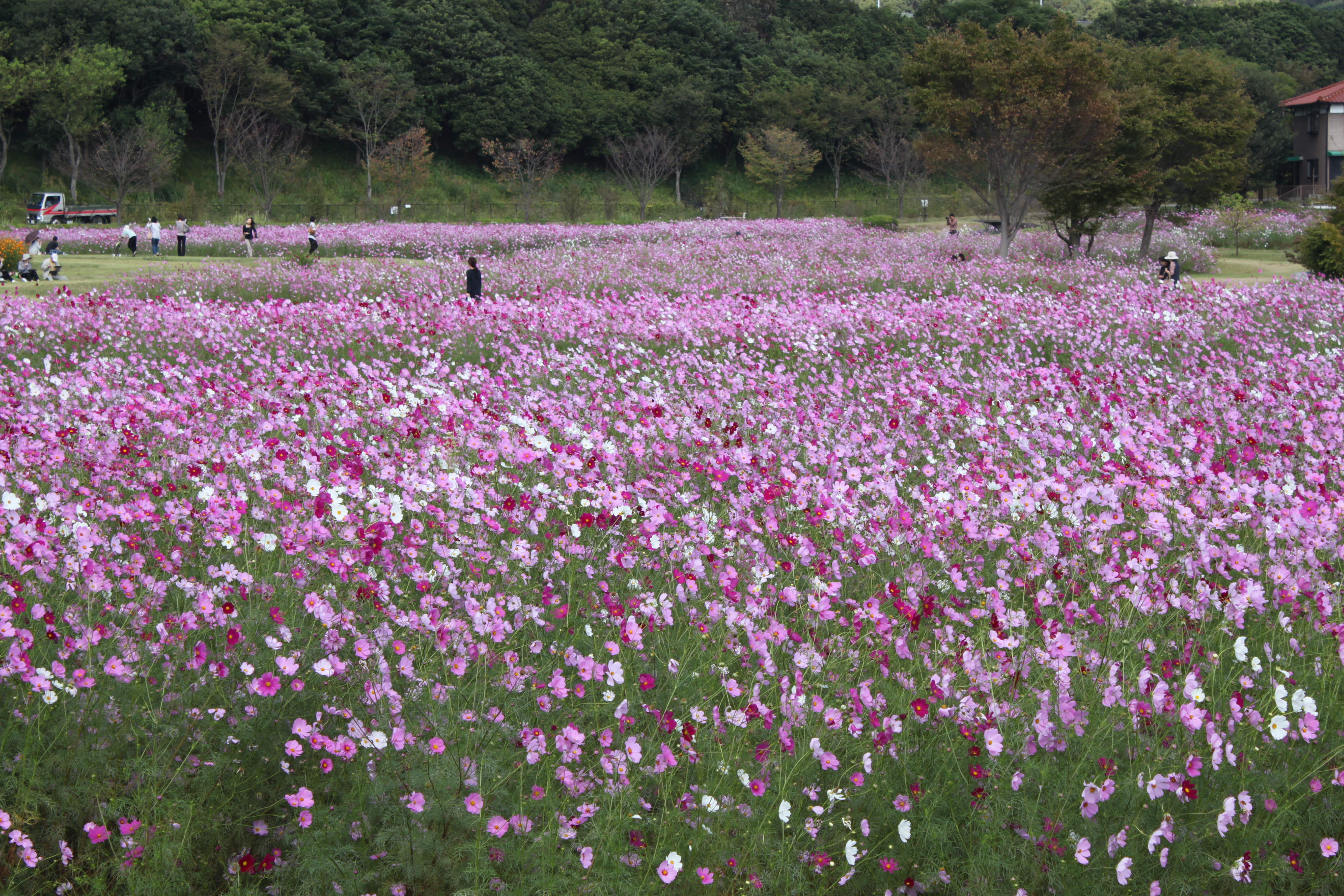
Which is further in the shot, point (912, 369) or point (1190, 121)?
point (1190, 121)

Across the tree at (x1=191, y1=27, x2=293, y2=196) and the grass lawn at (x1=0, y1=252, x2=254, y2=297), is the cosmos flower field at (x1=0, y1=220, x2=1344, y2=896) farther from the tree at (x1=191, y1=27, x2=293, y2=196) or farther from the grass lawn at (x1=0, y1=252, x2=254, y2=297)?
the tree at (x1=191, y1=27, x2=293, y2=196)

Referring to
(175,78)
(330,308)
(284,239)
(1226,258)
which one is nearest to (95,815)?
(330,308)

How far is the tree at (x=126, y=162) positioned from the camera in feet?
133

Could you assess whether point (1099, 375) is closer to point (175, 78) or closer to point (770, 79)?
point (175, 78)

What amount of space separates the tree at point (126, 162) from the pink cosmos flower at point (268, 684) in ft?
141

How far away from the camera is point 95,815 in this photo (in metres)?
3.03

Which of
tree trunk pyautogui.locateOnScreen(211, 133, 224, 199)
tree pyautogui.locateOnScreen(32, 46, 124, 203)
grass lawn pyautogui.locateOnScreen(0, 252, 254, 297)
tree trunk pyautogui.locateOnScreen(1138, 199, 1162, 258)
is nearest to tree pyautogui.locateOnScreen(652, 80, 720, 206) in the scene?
tree trunk pyautogui.locateOnScreen(211, 133, 224, 199)

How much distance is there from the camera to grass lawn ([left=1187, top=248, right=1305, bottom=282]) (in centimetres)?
2573

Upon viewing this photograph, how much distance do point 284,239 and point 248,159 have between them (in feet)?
70.0

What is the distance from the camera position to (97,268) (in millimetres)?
23484

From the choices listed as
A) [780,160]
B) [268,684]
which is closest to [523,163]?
[780,160]

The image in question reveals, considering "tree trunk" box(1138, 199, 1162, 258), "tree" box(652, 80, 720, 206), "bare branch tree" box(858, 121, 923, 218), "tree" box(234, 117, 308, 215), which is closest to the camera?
"tree trunk" box(1138, 199, 1162, 258)

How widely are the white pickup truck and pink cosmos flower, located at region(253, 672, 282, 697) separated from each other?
43.1m

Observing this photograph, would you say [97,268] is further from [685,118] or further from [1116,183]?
[685,118]
